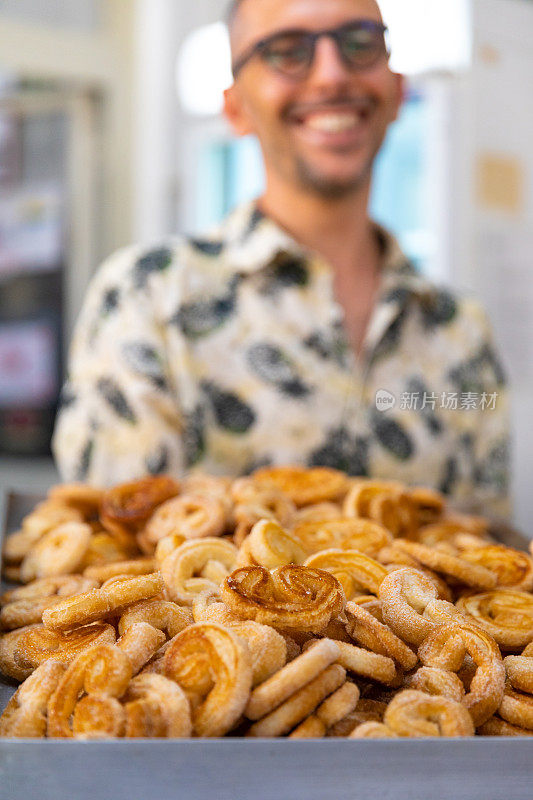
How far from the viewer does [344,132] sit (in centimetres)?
125

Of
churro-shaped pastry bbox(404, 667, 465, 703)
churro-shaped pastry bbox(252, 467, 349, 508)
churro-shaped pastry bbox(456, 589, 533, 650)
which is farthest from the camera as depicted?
churro-shaped pastry bbox(252, 467, 349, 508)

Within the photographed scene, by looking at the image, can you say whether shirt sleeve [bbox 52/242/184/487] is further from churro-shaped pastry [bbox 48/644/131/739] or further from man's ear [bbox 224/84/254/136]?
churro-shaped pastry [bbox 48/644/131/739]

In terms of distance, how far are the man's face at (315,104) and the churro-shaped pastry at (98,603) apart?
65cm

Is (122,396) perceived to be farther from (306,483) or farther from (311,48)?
(311,48)

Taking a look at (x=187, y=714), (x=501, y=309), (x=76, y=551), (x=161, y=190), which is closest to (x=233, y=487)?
(x=76, y=551)

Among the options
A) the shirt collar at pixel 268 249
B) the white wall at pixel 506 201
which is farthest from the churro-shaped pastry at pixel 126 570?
the white wall at pixel 506 201

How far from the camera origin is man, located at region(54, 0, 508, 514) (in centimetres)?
152

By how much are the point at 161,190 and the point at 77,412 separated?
1942 millimetres

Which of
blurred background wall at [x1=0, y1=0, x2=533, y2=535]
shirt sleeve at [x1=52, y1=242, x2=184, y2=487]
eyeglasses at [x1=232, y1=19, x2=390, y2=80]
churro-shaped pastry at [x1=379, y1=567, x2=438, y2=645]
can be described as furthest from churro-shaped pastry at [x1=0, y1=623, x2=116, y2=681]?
blurred background wall at [x1=0, y1=0, x2=533, y2=535]

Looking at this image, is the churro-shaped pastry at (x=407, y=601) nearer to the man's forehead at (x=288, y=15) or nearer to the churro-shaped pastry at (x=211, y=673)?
the churro-shaped pastry at (x=211, y=673)

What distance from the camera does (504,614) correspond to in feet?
2.35

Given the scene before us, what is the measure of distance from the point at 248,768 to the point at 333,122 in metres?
0.97

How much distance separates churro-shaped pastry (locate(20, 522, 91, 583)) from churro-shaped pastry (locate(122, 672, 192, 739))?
0.35 metres

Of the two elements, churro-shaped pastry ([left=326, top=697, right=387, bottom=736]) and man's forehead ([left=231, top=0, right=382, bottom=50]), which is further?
man's forehead ([left=231, top=0, right=382, bottom=50])
